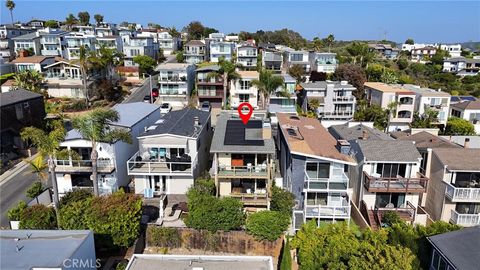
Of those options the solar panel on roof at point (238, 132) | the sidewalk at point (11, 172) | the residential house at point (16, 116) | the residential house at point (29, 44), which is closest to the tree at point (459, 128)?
the solar panel on roof at point (238, 132)

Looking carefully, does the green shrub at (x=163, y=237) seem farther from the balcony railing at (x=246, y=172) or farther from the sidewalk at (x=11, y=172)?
the sidewalk at (x=11, y=172)

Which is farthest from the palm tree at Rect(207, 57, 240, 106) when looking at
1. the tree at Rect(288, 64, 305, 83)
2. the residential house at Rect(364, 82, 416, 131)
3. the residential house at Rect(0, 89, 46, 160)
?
the residential house at Rect(0, 89, 46, 160)

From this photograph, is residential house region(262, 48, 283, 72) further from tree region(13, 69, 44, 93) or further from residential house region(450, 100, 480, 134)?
tree region(13, 69, 44, 93)

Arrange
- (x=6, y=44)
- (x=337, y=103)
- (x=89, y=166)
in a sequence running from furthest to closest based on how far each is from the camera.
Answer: (x=6, y=44)
(x=337, y=103)
(x=89, y=166)

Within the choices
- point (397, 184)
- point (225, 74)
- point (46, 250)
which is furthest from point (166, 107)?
point (46, 250)

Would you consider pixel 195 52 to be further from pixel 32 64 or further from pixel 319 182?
pixel 319 182

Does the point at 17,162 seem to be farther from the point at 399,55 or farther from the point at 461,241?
the point at 399,55
